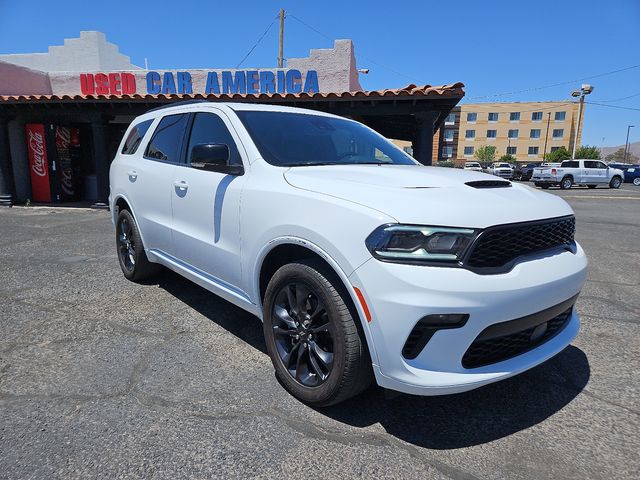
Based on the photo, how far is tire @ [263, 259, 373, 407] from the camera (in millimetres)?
2098

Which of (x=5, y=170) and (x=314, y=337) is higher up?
(x=5, y=170)

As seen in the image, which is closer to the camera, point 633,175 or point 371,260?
point 371,260

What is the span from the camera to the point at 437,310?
6.02ft

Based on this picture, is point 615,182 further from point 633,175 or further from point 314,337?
point 314,337

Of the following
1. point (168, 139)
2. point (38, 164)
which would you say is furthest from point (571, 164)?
point (168, 139)

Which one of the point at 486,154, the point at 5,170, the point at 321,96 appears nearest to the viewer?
the point at 321,96

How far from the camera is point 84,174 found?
46.4 feet

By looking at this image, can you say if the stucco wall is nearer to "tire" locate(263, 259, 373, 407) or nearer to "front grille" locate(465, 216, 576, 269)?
"tire" locate(263, 259, 373, 407)

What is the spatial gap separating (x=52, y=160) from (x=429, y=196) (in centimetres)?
1409

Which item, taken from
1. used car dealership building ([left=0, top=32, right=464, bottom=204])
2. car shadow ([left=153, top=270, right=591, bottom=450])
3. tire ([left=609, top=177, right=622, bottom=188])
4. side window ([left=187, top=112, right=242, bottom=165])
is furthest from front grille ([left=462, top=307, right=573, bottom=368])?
tire ([left=609, top=177, right=622, bottom=188])

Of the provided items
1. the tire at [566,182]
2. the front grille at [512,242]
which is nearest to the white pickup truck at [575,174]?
the tire at [566,182]

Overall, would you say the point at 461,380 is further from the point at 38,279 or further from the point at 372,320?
the point at 38,279

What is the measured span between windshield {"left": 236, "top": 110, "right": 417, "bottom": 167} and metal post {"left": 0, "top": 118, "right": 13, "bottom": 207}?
12.5m

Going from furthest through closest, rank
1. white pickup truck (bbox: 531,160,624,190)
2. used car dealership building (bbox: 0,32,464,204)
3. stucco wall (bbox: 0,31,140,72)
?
white pickup truck (bbox: 531,160,624,190) → stucco wall (bbox: 0,31,140,72) → used car dealership building (bbox: 0,32,464,204)
